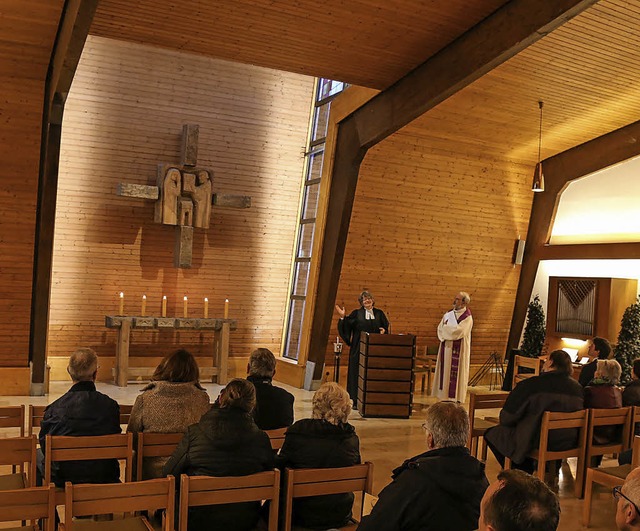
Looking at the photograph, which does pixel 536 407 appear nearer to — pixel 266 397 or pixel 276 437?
pixel 266 397

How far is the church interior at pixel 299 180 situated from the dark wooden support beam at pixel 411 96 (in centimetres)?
3

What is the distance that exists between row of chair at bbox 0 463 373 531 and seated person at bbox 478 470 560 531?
1371 mm

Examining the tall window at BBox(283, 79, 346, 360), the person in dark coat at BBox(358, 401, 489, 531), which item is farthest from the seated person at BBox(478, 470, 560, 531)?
the tall window at BBox(283, 79, 346, 360)

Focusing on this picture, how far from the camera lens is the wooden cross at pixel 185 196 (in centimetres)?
949

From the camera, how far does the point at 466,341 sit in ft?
31.5

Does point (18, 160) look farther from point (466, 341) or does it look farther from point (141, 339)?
point (466, 341)

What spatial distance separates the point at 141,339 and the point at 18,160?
3.30 metres

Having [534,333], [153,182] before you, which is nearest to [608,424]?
[534,333]

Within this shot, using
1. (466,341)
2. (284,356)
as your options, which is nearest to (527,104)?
(466,341)

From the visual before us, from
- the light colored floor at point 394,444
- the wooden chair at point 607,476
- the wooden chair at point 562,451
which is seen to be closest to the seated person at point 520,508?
the wooden chair at point 607,476

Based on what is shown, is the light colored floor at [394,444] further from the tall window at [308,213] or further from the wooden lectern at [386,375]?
the tall window at [308,213]

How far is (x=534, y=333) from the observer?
11172 millimetres

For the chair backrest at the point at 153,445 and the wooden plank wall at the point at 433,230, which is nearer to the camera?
the chair backrest at the point at 153,445

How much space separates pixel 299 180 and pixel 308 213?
0.54 m
